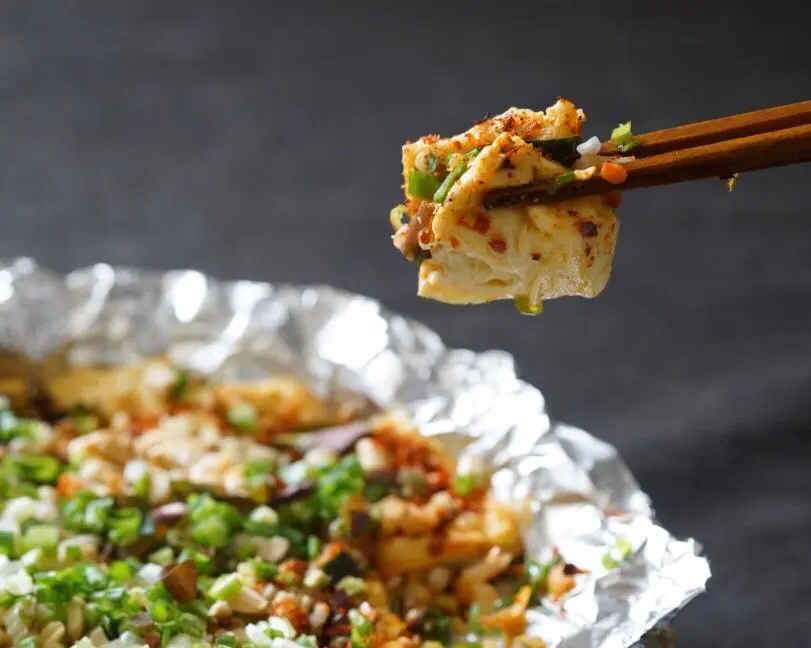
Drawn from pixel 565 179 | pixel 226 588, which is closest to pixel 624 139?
pixel 565 179

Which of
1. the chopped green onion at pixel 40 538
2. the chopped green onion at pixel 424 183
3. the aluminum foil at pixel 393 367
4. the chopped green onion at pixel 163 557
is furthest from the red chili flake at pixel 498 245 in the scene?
the chopped green onion at pixel 40 538

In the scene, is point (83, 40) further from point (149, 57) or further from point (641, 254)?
point (641, 254)

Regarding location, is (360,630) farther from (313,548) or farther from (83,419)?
(83,419)

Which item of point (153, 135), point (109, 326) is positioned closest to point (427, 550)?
point (109, 326)

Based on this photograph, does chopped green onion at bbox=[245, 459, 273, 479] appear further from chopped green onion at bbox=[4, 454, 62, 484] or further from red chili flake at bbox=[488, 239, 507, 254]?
red chili flake at bbox=[488, 239, 507, 254]

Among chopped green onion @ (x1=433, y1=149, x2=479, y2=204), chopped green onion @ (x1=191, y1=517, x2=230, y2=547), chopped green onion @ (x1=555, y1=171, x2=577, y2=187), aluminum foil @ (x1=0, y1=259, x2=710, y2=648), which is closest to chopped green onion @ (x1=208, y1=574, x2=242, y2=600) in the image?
chopped green onion @ (x1=191, y1=517, x2=230, y2=547)

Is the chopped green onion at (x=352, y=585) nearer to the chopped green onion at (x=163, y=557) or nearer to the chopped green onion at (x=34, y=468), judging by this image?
the chopped green onion at (x=163, y=557)
